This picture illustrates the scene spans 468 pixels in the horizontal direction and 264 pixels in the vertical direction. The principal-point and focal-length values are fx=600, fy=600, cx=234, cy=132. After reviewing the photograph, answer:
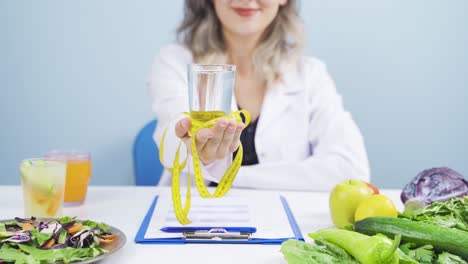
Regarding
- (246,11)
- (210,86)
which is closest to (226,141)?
(210,86)

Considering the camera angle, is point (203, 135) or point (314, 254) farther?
point (203, 135)

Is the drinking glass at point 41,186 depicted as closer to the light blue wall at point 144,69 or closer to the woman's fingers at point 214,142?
the woman's fingers at point 214,142

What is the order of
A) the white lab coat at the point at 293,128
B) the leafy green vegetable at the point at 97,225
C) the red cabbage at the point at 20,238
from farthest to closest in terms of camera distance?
the white lab coat at the point at 293,128 < the leafy green vegetable at the point at 97,225 < the red cabbage at the point at 20,238

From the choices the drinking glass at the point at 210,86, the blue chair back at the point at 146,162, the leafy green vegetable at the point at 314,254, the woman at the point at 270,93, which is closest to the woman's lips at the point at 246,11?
the woman at the point at 270,93

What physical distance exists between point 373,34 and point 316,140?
1.01 metres

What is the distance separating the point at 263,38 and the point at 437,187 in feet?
4.43

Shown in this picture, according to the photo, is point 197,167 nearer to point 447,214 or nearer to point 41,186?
point 41,186

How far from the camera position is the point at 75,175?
1684 millimetres

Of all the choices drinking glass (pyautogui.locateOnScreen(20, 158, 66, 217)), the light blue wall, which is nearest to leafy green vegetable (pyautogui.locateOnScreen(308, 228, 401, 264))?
drinking glass (pyautogui.locateOnScreen(20, 158, 66, 217))

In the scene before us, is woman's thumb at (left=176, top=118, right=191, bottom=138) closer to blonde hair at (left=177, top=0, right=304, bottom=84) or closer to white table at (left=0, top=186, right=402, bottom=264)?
white table at (left=0, top=186, right=402, bottom=264)

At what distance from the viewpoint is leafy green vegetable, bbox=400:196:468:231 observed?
1.19m

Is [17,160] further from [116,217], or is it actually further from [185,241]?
[185,241]

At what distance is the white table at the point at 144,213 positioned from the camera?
119 centimetres

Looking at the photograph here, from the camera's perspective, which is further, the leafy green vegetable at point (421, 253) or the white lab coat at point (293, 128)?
the white lab coat at point (293, 128)
